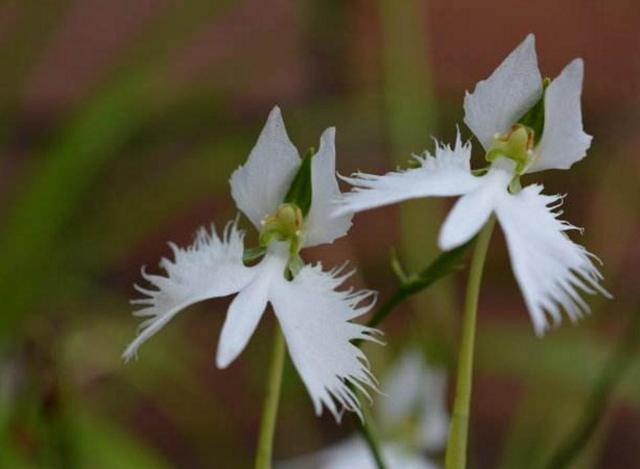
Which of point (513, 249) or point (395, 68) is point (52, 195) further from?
point (513, 249)

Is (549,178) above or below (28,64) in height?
below

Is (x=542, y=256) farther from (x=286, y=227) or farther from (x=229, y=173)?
(x=229, y=173)

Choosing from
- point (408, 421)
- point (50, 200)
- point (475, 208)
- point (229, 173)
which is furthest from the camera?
point (229, 173)

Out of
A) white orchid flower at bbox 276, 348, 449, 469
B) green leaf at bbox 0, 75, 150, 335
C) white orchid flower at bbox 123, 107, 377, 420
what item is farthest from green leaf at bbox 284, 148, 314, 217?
green leaf at bbox 0, 75, 150, 335

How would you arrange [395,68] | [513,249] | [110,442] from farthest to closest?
[395,68]
[110,442]
[513,249]

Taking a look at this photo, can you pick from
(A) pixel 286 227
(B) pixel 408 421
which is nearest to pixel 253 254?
(A) pixel 286 227

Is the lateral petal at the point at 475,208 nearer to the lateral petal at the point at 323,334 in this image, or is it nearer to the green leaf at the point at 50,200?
the lateral petal at the point at 323,334

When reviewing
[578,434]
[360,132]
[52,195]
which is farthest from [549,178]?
[578,434]

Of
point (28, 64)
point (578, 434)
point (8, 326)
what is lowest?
point (578, 434)
